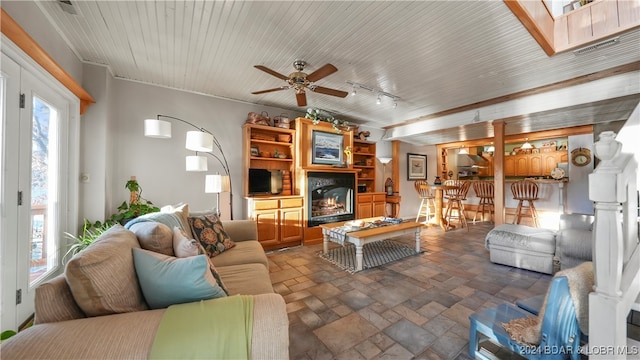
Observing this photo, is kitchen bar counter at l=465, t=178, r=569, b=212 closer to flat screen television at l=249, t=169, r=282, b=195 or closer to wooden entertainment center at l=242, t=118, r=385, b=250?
wooden entertainment center at l=242, t=118, r=385, b=250

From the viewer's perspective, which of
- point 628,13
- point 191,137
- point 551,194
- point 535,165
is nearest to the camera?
point 628,13

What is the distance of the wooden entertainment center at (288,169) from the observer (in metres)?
3.80

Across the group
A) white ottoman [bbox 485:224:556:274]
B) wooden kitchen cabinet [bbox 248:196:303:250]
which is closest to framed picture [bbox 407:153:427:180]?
white ottoman [bbox 485:224:556:274]

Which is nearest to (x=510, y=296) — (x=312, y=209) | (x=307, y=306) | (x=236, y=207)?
(x=307, y=306)

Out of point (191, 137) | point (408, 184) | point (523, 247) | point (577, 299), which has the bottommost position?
point (523, 247)

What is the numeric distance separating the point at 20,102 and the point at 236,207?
264 cm

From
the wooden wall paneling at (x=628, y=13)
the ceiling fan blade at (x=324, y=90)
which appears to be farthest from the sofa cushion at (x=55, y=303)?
the wooden wall paneling at (x=628, y=13)

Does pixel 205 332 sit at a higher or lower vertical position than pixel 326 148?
lower

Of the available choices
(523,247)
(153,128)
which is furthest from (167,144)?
(523,247)

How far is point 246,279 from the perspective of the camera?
1696mm

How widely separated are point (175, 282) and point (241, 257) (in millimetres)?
1147

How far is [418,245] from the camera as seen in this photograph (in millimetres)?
3611

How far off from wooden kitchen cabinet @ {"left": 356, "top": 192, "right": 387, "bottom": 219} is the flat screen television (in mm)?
1845

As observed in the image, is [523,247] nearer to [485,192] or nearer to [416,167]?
[485,192]
